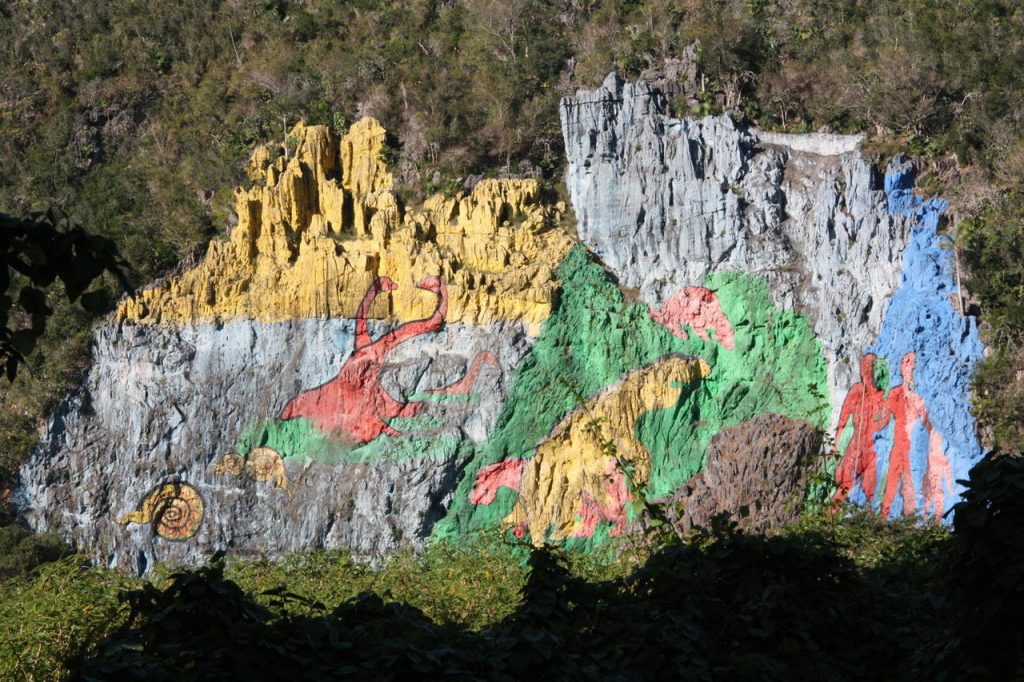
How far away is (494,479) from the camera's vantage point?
18.3 metres

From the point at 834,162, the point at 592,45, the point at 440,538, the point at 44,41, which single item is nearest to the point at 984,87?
the point at 834,162

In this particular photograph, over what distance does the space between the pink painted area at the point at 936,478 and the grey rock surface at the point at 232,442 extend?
18.2 ft

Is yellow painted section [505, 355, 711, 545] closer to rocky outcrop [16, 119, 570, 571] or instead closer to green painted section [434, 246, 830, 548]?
green painted section [434, 246, 830, 548]

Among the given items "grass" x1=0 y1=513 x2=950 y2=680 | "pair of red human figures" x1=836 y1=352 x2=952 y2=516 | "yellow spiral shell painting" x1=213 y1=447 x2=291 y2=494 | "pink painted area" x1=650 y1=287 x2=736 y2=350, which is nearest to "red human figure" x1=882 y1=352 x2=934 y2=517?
"pair of red human figures" x1=836 y1=352 x2=952 y2=516

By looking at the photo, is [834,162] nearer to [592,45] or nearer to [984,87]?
[984,87]

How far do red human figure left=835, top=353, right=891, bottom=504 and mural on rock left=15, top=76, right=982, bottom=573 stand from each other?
0.03 metres

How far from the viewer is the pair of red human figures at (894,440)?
1748cm

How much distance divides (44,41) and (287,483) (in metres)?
11.0

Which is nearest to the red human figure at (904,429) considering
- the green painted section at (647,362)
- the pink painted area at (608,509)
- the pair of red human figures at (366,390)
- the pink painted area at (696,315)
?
the green painted section at (647,362)

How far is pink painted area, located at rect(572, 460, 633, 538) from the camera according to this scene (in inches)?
709

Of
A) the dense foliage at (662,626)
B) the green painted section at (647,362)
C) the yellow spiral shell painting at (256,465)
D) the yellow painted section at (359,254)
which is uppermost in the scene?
the yellow painted section at (359,254)

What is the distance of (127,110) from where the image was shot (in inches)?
912

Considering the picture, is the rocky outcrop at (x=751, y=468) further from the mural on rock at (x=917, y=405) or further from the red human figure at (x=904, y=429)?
the red human figure at (x=904, y=429)

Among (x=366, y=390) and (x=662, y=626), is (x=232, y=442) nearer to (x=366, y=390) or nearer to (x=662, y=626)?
(x=366, y=390)
